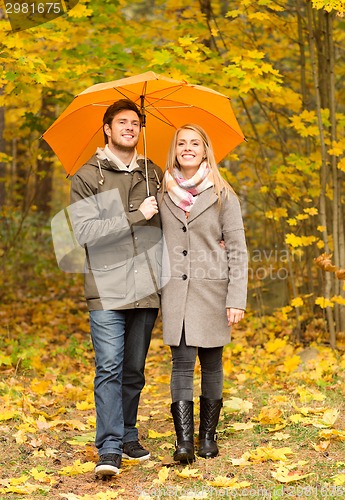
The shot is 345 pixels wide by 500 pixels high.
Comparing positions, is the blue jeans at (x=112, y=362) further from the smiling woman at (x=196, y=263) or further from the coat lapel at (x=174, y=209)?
the coat lapel at (x=174, y=209)

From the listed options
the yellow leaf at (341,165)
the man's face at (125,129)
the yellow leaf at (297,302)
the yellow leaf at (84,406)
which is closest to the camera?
the man's face at (125,129)

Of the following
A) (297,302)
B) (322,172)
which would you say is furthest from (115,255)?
(322,172)

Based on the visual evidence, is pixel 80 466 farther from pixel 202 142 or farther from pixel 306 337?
pixel 306 337

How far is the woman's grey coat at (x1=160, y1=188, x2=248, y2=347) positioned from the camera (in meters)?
3.74

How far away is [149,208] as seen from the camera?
11.9 ft

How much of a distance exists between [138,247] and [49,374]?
9.23 ft

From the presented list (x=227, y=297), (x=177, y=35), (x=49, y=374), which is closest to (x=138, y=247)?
(x=227, y=297)

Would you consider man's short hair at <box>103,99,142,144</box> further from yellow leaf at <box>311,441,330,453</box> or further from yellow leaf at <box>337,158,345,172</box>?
yellow leaf at <box>337,158,345,172</box>

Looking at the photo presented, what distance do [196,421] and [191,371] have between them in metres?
0.92

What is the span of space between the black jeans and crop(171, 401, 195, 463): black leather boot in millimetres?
39

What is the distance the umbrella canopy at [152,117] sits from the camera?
3.89 m

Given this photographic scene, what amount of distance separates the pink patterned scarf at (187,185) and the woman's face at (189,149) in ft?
0.16

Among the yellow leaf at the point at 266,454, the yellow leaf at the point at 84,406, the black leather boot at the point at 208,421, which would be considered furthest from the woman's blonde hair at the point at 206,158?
the yellow leaf at the point at 84,406

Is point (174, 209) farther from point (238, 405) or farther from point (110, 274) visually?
point (238, 405)
